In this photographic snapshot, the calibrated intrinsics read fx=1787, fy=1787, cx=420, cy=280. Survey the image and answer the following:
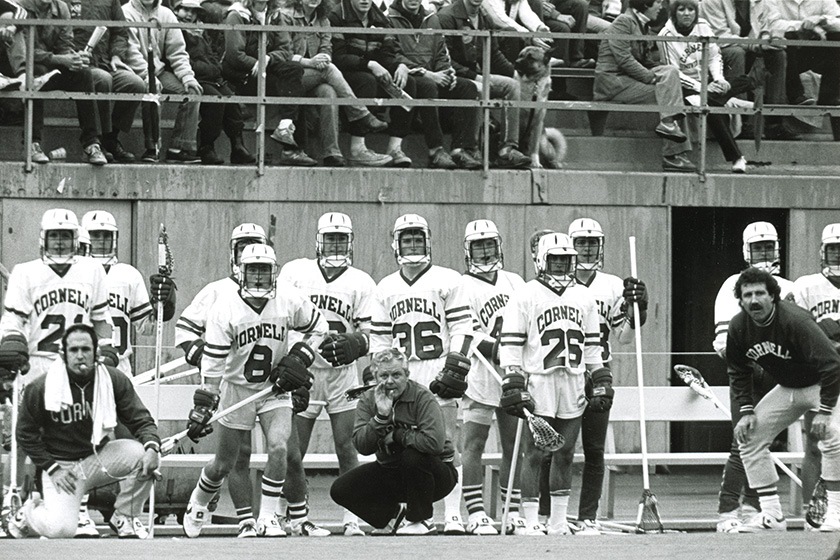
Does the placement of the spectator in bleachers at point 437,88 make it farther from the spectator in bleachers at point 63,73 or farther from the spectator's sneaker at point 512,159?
the spectator in bleachers at point 63,73

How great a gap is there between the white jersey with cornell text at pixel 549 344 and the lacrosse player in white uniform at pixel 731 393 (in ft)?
3.45

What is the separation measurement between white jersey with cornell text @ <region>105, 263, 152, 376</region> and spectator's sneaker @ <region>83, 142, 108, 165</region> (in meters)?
2.03

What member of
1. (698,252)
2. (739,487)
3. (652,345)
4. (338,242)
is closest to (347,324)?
(338,242)

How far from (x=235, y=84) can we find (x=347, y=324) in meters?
3.72

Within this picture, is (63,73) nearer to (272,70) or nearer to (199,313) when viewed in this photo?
(272,70)

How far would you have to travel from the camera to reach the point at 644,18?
55.1ft

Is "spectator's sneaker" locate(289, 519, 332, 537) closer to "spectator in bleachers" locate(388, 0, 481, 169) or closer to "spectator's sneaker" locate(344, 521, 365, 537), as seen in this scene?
"spectator's sneaker" locate(344, 521, 365, 537)

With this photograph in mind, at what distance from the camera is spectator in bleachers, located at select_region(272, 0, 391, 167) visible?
51.9ft

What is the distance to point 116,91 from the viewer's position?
51.0ft

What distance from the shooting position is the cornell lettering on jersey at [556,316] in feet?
40.6

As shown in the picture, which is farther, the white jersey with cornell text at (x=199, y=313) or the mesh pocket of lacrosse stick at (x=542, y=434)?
the white jersey with cornell text at (x=199, y=313)

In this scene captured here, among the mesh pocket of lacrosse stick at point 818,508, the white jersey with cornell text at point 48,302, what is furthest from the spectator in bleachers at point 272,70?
the mesh pocket of lacrosse stick at point 818,508

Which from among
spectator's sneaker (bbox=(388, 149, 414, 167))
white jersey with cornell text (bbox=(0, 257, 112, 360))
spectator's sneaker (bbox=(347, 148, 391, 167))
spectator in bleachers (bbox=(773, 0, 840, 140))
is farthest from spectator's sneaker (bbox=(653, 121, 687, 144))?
white jersey with cornell text (bbox=(0, 257, 112, 360))

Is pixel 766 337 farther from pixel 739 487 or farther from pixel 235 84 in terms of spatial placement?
pixel 235 84
